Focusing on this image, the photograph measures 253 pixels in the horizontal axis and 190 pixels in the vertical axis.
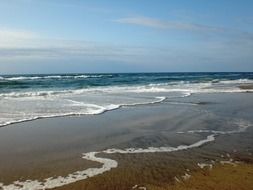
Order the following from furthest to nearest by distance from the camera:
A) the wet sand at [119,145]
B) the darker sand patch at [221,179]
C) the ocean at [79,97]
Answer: the ocean at [79,97]
the wet sand at [119,145]
the darker sand patch at [221,179]

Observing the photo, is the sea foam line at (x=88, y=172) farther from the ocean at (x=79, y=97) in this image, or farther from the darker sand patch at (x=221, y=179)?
the ocean at (x=79, y=97)

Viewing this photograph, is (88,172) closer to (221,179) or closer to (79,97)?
(221,179)

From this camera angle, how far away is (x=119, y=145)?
9188 mm

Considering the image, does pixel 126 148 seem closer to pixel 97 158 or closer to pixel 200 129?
pixel 97 158

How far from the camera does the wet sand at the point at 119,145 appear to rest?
6.68 m

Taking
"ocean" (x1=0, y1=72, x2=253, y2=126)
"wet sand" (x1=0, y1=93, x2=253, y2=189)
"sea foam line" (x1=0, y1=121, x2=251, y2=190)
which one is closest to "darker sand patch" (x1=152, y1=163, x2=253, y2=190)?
"wet sand" (x1=0, y1=93, x2=253, y2=189)

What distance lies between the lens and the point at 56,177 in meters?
6.54

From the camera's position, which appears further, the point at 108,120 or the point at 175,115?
the point at 175,115

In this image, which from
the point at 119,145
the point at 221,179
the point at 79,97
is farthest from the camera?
the point at 79,97

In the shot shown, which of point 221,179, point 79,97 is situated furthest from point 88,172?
point 79,97

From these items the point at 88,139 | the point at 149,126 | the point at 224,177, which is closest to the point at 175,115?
the point at 149,126

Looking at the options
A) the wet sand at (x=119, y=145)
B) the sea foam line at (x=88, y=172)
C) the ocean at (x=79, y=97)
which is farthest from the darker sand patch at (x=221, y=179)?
the ocean at (x=79, y=97)

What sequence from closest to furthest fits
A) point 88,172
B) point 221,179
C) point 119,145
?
point 221,179 → point 88,172 → point 119,145

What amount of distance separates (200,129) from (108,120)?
340cm
